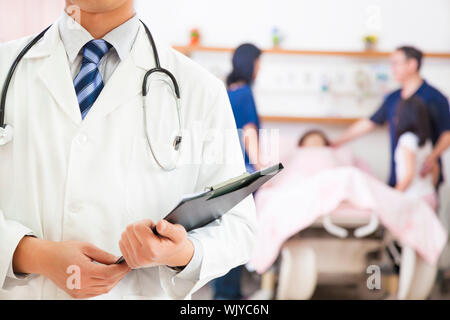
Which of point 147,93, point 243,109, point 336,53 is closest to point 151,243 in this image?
point 147,93

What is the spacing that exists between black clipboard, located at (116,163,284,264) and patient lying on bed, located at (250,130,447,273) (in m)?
1.01

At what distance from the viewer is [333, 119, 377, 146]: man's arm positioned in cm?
163

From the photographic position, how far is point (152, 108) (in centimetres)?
72

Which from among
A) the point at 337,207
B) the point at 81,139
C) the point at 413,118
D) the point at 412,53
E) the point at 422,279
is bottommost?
the point at 422,279

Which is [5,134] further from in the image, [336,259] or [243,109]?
[336,259]

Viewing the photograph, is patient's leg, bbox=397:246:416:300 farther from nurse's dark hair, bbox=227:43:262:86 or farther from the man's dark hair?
nurse's dark hair, bbox=227:43:262:86

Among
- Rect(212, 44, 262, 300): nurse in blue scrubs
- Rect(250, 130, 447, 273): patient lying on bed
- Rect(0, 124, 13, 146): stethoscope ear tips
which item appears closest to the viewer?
Rect(0, 124, 13, 146): stethoscope ear tips

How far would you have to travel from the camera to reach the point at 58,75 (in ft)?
2.31

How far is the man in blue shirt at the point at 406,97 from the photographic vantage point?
5.44ft

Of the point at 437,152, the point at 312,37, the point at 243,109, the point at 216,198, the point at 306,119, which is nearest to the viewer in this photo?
the point at 216,198

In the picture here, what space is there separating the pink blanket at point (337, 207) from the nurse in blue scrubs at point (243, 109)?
6.5 inches

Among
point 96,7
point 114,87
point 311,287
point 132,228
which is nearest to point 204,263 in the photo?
point 132,228

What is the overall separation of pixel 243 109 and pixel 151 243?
799mm

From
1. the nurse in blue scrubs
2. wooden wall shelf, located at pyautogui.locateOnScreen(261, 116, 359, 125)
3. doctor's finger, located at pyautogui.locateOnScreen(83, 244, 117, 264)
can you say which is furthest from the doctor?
wooden wall shelf, located at pyautogui.locateOnScreen(261, 116, 359, 125)
